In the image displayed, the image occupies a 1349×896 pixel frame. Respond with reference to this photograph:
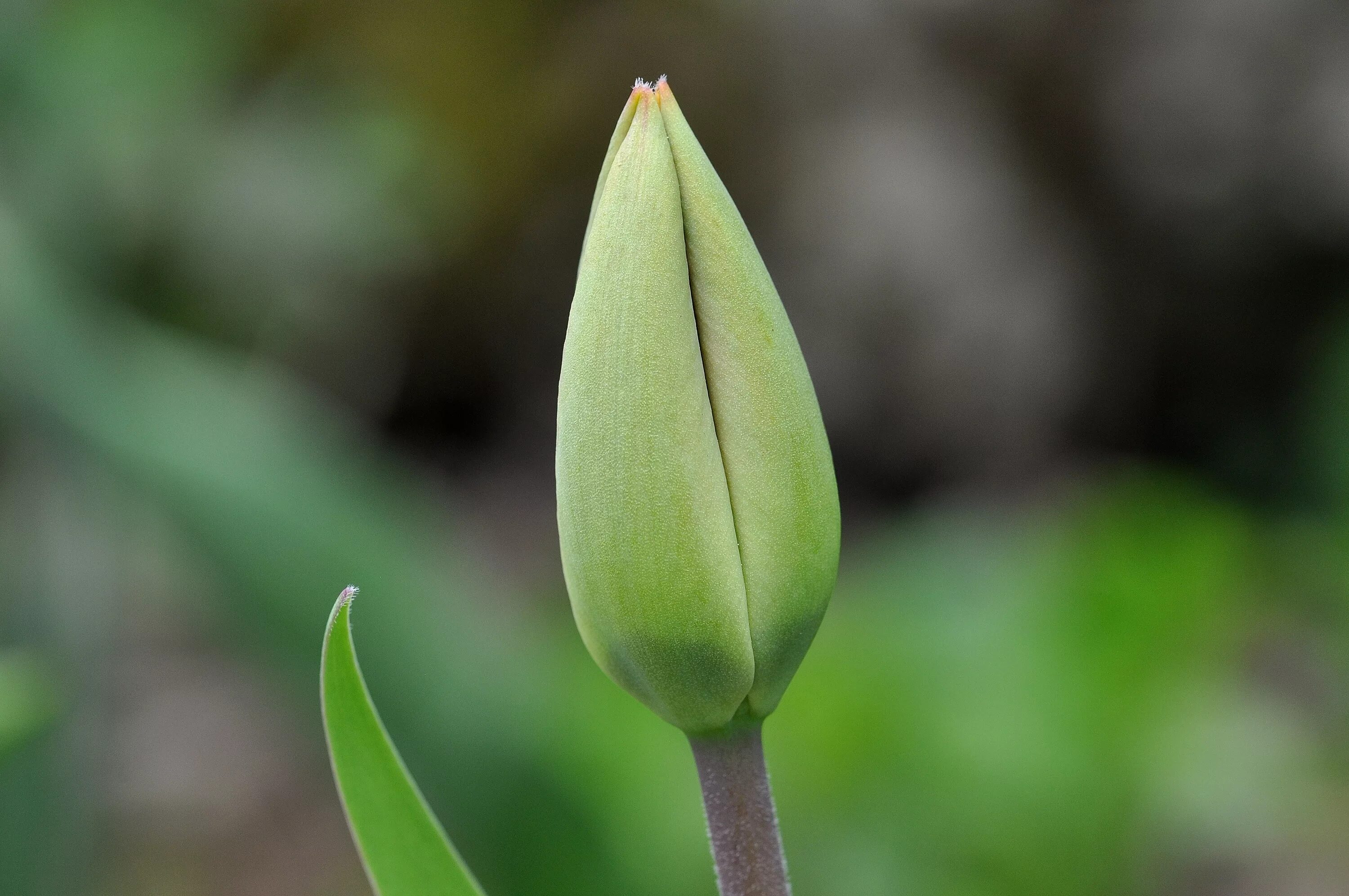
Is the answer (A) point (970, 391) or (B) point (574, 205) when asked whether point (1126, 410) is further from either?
(B) point (574, 205)

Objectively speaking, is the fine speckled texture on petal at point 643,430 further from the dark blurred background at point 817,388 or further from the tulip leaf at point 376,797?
the dark blurred background at point 817,388

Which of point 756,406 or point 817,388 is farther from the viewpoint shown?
point 817,388

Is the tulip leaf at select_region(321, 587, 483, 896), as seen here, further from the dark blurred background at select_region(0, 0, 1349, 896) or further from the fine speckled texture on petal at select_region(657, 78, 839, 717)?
the dark blurred background at select_region(0, 0, 1349, 896)

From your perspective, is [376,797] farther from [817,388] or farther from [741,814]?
[817,388]

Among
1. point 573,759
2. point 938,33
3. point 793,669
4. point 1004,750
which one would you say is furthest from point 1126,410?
point 793,669

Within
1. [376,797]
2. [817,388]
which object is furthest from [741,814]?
[817,388]

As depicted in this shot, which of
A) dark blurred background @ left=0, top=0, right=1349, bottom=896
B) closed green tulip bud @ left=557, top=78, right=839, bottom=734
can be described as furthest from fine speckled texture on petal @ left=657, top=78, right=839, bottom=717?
dark blurred background @ left=0, top=0, right=1349, bottom=896
